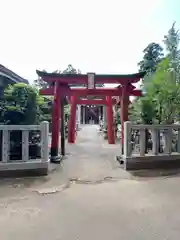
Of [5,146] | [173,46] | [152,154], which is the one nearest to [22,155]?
[5,146]

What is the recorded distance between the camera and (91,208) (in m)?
3.48

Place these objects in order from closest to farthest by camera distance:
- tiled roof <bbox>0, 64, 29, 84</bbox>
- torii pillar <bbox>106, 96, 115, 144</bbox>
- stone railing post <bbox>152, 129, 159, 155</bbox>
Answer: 1. stone railing post <bbox>152, 129, 159, 155</bbox>
2. tiled roof <bbox>0, 64, 29, 84</bbox>
3. torii pillar <bbox>106, 96, 115, 144</bbox>

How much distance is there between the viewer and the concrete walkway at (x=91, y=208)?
2777 millimetres

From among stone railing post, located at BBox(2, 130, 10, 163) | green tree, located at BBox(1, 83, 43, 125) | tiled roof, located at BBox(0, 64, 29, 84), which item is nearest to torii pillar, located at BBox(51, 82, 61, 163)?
green tree, located at BBox(1, 83, 43, 125)

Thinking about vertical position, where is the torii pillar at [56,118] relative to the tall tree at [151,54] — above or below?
below

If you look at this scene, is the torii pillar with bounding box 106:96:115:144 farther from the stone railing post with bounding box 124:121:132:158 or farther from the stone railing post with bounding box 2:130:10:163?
the stone railing post with bounding box 2:130:10:163

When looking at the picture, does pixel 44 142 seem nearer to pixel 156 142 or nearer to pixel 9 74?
pixel 156 142

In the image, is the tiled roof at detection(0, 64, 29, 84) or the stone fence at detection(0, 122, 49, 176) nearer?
the stone fence at detection(0, 122, 49, 176)

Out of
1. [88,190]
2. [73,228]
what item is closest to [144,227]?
[73,228]

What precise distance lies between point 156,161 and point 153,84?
6.76 feet

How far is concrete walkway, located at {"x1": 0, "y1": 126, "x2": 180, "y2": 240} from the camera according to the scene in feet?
9.11

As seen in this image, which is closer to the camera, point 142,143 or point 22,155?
point 22,155

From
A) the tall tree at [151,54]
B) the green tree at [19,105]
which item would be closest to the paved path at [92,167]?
the green tree at [19,105]

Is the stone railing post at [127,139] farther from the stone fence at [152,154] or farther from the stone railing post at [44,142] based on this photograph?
the stone railing post at [44,142]
